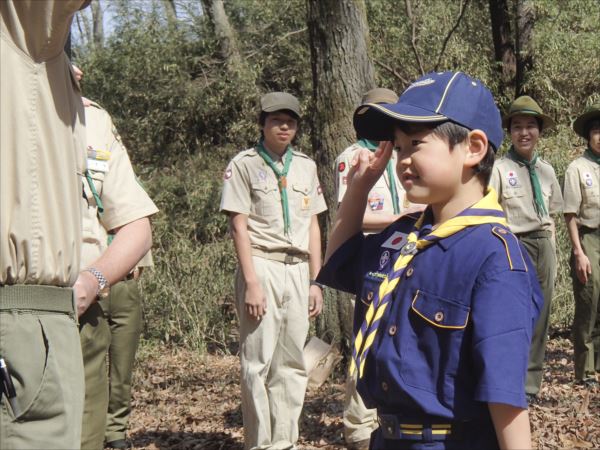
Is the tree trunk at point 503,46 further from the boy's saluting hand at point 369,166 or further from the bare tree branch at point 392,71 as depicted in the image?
the boy's saluting hand at point 369,166

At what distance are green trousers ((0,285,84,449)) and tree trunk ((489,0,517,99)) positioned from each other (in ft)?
44.5

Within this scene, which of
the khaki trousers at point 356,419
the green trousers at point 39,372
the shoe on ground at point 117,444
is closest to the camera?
the green trousers at point 39,372

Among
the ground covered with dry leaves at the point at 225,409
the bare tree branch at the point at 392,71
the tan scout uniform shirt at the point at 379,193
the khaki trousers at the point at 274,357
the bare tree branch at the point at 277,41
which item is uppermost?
the bare tree branch at the point at 277,41

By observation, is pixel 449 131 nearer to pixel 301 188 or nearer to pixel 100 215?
pixel 100 215

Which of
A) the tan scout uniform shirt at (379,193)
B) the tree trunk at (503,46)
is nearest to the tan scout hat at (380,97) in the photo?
the tan scout uniform shirt at (379,193)

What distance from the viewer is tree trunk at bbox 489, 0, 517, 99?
1527 cm

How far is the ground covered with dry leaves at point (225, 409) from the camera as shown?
21.7 ft

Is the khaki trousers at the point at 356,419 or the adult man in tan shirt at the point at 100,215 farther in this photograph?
the khaki trousers at the point at 356,419

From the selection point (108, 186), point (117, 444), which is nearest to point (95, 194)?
point (108, 186)

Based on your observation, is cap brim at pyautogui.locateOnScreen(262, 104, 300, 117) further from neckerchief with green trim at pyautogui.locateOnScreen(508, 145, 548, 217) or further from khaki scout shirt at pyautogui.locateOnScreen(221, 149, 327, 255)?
neckerchief with green trim at pyautogui.locateOnScreen(508, 145, 548, 217)

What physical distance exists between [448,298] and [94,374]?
210cm

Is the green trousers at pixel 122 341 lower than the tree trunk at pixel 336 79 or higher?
lower

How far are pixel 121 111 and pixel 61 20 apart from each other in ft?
52.8

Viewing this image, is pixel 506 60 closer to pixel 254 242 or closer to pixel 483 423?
pixel 254 242
